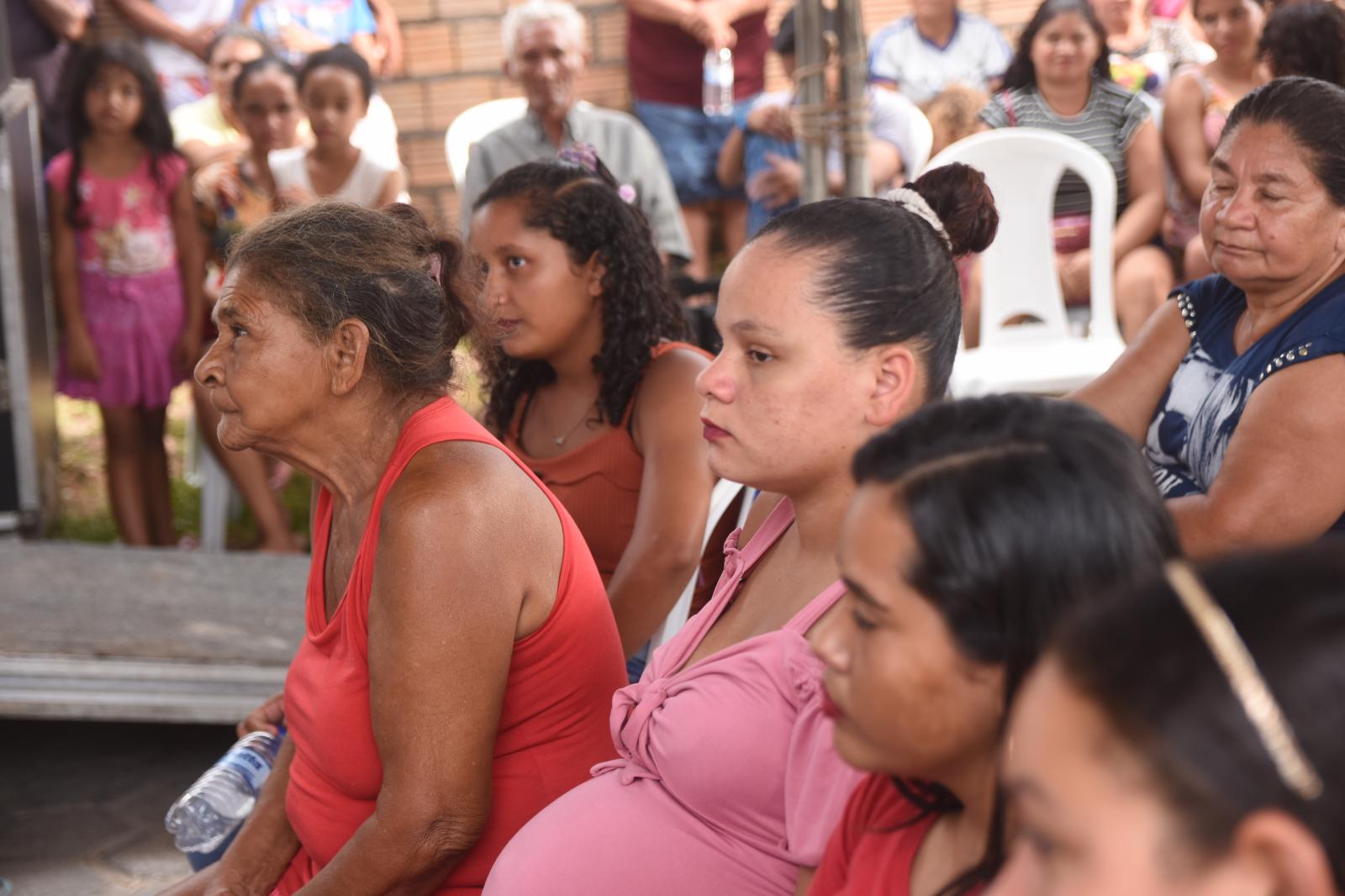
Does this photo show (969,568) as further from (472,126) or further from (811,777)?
(472,126)

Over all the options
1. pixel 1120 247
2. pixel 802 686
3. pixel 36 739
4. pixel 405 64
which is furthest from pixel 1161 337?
pixel 405 64

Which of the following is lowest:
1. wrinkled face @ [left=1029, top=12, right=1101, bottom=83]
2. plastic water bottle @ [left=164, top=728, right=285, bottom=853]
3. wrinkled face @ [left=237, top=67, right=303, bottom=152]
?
plastic water bottle @ [left=164, top=728, right=285, bottom=853]

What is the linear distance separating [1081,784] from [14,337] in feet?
15.3

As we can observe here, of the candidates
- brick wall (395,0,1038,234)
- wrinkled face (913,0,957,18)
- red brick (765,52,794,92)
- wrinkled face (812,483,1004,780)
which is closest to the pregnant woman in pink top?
wrinkled face (812,483,1004,780)

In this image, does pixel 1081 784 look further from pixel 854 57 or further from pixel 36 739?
pixel 36 739

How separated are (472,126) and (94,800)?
331 cm

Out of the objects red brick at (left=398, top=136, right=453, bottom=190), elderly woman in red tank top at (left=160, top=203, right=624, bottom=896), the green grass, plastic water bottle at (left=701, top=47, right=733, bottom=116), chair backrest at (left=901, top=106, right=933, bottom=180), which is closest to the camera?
elderly woman in red tank top at (left=160, top=203, right=624, bottom=896)

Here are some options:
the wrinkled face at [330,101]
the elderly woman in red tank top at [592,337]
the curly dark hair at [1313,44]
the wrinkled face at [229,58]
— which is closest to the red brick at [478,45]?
the wrinkled face at [229,58]

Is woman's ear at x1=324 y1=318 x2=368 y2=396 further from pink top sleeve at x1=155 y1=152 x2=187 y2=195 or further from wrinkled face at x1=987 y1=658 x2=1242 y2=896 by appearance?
pink top sleeve at x1=155 y1=152 x2=187 y2=195

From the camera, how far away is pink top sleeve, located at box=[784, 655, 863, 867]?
1.37 m

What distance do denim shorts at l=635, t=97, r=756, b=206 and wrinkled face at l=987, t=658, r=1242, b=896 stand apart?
5087mm

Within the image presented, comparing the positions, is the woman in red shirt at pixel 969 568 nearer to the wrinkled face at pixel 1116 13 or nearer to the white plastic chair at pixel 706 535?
the white plastic chair at pixel 706 535

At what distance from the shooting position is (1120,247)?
4.59 meters

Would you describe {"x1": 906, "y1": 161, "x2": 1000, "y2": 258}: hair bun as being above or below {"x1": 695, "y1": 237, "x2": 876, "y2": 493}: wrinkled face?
above
